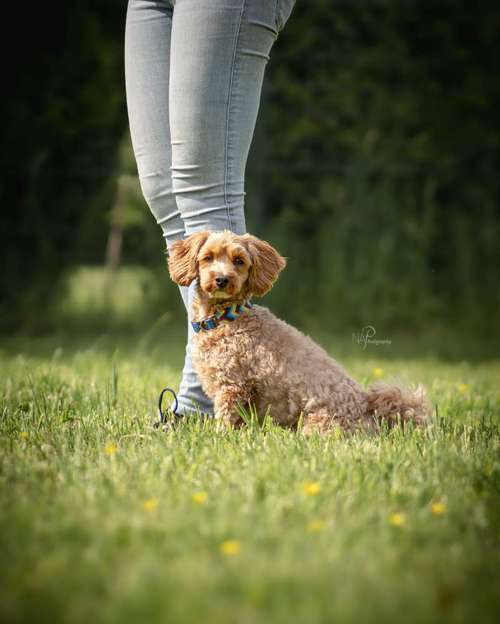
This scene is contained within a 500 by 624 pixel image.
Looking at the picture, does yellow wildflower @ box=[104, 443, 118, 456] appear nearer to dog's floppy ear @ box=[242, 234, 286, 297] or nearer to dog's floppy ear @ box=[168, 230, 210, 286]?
dog's floppy ear @ box=[168, 230, 210, 286]

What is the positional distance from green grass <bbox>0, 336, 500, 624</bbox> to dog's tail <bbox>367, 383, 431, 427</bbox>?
96 mm

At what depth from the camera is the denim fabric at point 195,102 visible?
2563 millimetres

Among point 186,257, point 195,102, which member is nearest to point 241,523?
point 186,257

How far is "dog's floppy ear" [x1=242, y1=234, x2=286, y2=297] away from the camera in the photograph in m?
2.77

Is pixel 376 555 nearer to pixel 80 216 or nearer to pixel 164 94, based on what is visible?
pixel 164 94

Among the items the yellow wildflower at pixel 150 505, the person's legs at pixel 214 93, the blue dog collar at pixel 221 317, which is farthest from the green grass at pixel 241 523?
the person's legs at pixel 214 93

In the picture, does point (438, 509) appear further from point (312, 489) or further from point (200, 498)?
point (200, 498)

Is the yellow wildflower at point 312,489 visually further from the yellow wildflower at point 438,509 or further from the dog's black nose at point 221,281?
the dog's black nose at point 221,281

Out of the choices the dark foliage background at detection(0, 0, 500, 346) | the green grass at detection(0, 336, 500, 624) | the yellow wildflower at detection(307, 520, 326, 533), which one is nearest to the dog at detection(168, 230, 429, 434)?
the green grass at detection(0, 336, 500, 624)

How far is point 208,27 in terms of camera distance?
2533mm

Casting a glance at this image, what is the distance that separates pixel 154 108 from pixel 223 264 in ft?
2.21

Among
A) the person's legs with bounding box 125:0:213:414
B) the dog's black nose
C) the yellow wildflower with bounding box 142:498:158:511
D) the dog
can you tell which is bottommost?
the yellow wildflower with bounding box 142:498:158:511

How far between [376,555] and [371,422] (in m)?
1.19

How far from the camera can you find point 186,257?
8.92ft
